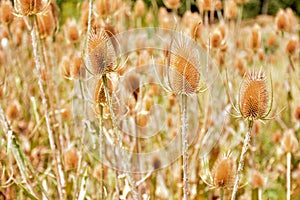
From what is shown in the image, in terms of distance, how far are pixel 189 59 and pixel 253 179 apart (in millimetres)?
708

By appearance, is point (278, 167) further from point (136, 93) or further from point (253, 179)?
point (136, 93)

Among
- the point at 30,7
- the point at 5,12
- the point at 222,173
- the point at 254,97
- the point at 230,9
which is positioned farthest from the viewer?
the point at 230,9

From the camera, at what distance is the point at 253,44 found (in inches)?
71.2

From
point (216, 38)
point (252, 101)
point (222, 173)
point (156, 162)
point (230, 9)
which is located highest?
point (230, 9)

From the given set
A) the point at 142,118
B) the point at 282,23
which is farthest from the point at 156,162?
the point at 282,23

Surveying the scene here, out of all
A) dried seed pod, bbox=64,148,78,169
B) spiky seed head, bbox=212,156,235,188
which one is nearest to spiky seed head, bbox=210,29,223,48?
dried seed pod, bbox=64,148,78,169

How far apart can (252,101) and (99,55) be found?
265 millimetres

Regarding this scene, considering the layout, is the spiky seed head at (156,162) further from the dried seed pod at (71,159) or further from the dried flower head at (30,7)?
the dried flower head at (30,7)

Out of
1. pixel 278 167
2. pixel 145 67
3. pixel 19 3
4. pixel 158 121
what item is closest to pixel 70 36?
pixel 145 67

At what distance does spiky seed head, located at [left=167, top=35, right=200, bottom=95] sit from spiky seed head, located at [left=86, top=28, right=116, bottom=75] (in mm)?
103

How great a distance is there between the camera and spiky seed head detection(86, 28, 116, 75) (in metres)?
0.86

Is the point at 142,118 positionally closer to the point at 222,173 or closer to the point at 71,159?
the point at 71,159

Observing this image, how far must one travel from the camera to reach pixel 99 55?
87 cm

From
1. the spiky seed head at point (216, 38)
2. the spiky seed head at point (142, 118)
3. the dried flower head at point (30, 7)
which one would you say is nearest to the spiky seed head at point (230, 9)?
the spiky seed head at point (216, 38)
